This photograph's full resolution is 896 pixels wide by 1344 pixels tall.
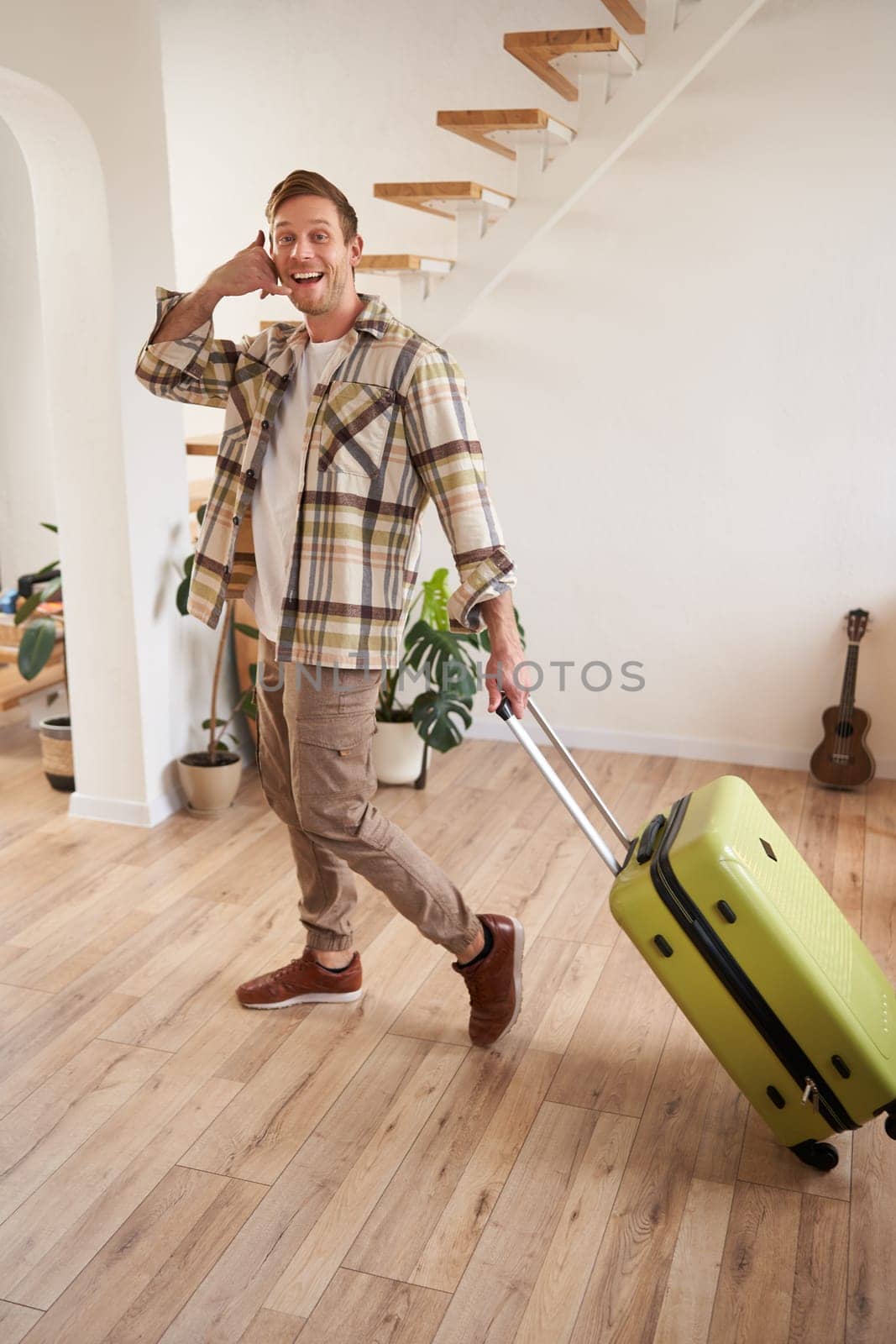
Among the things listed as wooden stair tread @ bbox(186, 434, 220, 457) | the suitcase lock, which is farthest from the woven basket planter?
the suitcase lock

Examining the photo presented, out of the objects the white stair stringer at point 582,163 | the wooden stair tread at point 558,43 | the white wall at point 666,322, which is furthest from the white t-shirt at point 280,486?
the white wall at point 666,322

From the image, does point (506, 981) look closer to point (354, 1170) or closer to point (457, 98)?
point (354, 1170)

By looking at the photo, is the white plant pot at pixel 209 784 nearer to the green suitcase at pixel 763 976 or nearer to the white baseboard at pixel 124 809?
the white baseboard at pixel 124 809

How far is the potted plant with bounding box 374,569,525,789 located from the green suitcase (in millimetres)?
1581

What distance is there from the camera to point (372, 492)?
224cm

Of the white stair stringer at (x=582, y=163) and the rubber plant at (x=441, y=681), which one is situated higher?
the white stair stringer at (x=582, y=163)

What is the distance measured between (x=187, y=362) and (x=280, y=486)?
1.06 feet

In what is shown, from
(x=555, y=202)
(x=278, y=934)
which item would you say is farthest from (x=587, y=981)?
(x=555, y=202)

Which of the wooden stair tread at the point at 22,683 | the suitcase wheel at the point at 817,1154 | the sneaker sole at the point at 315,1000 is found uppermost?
the wooden stair tread at the point at 22,683

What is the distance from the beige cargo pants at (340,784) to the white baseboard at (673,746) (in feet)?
6.18

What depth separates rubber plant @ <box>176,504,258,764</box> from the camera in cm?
361

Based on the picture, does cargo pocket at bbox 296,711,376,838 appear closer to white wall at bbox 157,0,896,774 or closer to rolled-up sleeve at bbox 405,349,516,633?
rolled-up sleeve at bbox 405,349,516,633

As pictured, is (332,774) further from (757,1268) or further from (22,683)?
(22,683)

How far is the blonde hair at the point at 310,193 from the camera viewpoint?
7.20 feet
